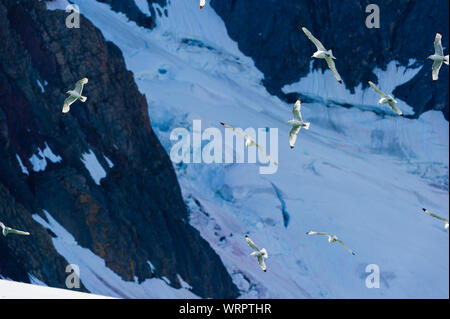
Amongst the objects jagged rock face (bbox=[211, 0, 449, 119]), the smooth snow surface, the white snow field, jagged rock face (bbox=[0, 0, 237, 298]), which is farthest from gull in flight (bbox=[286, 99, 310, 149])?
jagged rock face (bbox=[211, 0, 449, 119])

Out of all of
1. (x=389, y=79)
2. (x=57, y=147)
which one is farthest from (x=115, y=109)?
(x=389, y=79)

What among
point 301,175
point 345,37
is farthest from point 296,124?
point 345,37

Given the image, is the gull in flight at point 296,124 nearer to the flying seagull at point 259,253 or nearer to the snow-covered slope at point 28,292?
the flying seagull at point 259,253

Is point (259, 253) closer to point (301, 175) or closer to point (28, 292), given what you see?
point (28, 292)

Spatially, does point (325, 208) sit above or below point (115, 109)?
below

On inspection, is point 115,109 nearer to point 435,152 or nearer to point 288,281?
point 288,281
